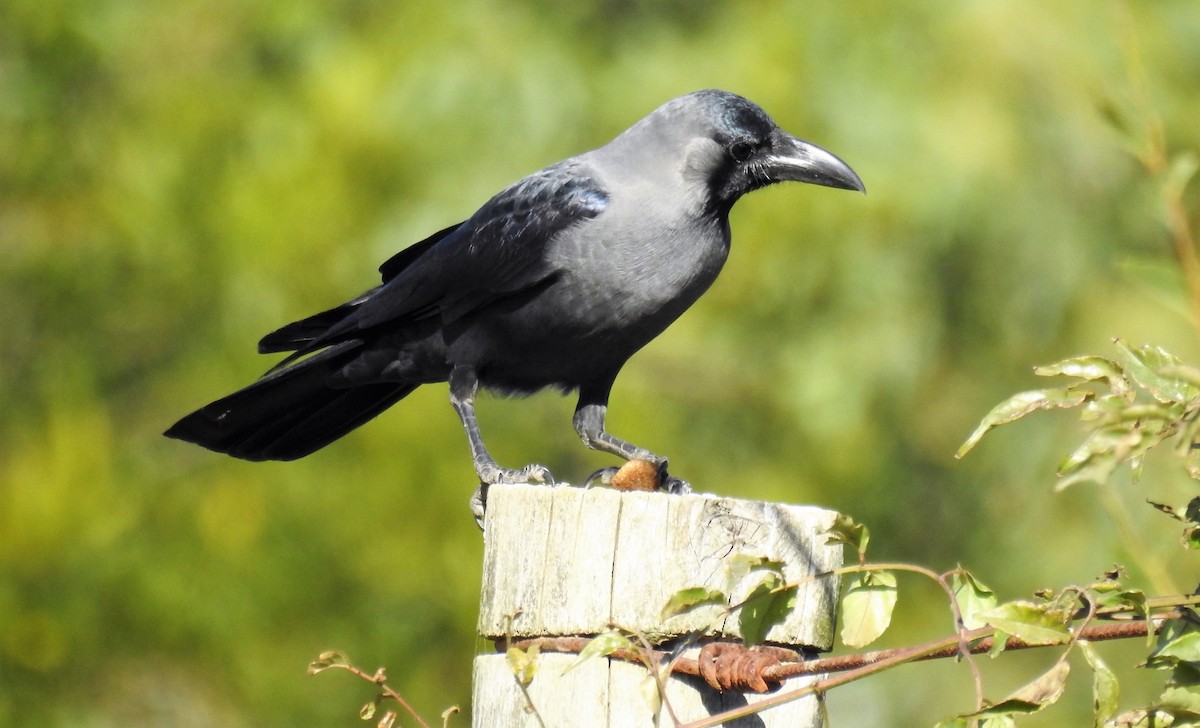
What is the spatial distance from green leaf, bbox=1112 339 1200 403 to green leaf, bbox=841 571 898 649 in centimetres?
45

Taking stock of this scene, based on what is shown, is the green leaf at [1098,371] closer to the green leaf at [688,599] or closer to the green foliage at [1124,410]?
the green foliage at [1124,410]

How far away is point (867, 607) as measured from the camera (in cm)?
195

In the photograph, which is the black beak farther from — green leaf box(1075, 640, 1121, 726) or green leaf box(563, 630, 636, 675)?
green leaf box(1075, 640, 1121, 726)

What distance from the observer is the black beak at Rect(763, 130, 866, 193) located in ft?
13.7

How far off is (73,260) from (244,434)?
4.91 meters

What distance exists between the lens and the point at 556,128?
7.67 meters

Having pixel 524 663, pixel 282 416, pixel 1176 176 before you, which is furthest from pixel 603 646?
pixel 282 416

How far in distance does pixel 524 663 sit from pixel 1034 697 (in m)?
0.78

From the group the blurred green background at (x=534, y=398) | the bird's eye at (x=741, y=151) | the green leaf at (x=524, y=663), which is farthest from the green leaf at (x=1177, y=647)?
the blurred green background at (x=534, y=398)

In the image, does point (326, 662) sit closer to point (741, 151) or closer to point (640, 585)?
point (640, 585)

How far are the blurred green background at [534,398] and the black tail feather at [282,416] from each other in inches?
86.3

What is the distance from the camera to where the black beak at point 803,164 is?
13.7 feet

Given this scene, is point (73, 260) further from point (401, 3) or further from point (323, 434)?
point (323, 434)

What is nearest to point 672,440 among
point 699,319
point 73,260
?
point 699,319
